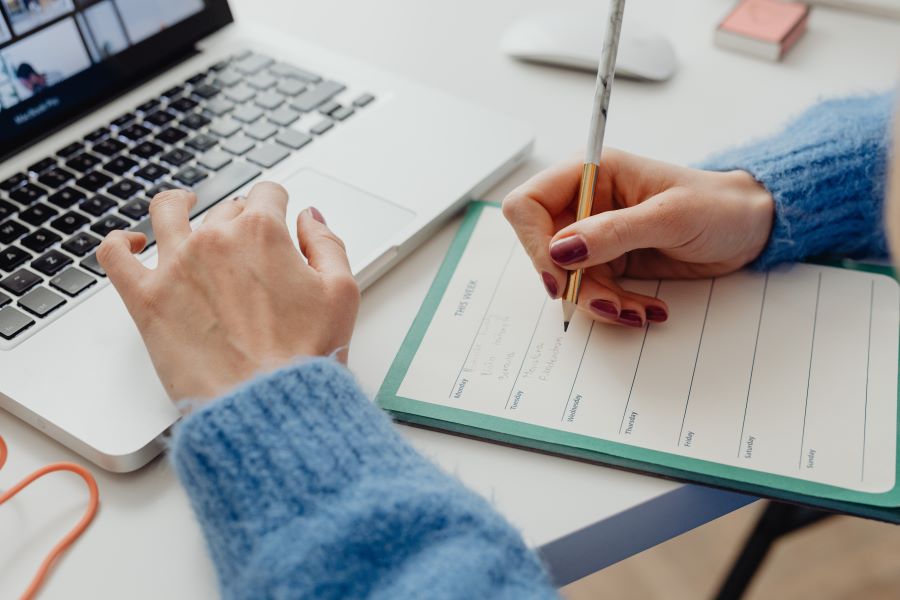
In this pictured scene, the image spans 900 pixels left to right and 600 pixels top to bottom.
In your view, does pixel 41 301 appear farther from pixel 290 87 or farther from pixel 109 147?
pixel 290 87

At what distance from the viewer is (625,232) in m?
0.54

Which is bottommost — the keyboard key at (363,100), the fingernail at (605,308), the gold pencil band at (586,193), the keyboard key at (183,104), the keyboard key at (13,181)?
the fingernail at (605,308)

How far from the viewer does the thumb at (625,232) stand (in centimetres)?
53

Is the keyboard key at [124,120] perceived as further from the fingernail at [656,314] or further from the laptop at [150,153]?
the fingernail at [656,314]

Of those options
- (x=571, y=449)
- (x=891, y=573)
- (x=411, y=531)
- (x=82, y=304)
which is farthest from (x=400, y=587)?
(x=891, y=573)

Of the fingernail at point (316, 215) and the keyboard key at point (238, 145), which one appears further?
the keyboard key at point (238, 145)

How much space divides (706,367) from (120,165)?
0.47 metres

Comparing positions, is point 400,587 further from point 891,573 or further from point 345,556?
point 891,573

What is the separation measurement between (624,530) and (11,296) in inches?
16.7

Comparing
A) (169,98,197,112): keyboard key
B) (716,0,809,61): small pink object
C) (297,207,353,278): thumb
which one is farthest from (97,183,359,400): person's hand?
(716,0,809,61): small pink object

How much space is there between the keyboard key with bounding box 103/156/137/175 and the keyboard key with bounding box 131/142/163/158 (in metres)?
0.01

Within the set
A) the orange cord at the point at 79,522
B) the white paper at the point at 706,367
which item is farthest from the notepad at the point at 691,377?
the orange cord at the point at 79,522

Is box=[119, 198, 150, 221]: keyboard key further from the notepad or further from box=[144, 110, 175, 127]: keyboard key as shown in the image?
the notepad

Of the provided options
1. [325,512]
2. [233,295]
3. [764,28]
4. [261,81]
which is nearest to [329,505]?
[325,512]
